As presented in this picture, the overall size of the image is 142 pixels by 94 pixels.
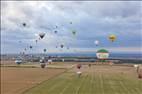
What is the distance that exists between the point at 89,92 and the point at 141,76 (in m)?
27.8

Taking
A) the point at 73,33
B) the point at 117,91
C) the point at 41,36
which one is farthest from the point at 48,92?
the point at 73,33

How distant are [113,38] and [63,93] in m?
56.0

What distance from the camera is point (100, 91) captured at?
46.6 m

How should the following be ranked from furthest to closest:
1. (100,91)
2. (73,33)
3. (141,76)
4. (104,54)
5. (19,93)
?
(73,33) < (104,54) < (141,76) < (100,91) < (19,93)

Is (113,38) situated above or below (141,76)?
above

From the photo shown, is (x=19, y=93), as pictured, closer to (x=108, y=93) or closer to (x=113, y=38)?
(x=108, y=93)

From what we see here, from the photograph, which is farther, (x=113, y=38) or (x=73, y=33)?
(x=73, y=33)

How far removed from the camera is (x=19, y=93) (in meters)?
43.5

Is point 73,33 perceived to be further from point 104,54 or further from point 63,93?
point 63,93

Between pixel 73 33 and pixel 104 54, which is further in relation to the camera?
pixel 73 33

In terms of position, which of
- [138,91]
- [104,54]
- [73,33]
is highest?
[73,33]

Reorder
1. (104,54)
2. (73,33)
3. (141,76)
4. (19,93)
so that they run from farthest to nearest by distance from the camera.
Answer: (73,33)
(104,54)
(141,76)
(19,93)

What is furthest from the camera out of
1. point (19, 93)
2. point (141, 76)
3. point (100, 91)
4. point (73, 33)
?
point (73, 33)

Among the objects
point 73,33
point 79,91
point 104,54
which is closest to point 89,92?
point 79,91
